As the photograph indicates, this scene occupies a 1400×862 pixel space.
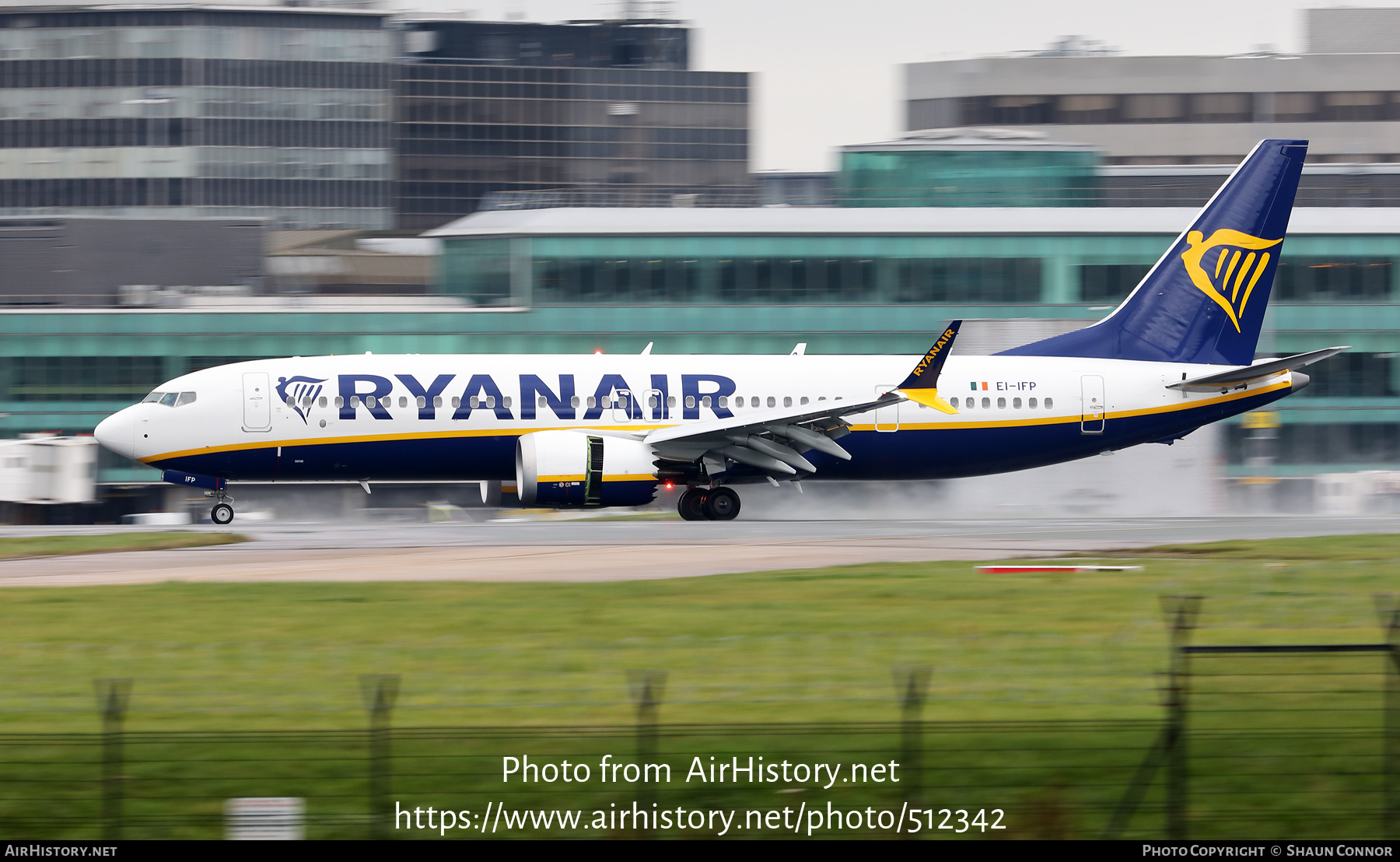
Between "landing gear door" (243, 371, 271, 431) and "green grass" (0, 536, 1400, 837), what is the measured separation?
12293mm

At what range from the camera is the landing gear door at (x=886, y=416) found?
3503cm

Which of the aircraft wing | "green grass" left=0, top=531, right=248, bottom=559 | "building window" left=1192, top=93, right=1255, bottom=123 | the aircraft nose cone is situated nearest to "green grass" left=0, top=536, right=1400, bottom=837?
"green grass" left=0, top=531, right=248, bottom=559

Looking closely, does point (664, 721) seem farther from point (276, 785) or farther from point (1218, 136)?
point (1218, 136)

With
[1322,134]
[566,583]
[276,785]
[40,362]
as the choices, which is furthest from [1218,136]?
[276,785]

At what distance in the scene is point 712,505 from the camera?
116 ft

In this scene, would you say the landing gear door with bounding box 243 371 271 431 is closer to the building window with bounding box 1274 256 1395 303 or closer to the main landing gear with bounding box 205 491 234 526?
the main landing gear with bounding box 205 491 234 526

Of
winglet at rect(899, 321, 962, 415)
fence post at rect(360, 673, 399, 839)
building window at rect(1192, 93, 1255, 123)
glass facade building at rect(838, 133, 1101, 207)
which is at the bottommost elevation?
fence post at rect(360, 673, 399, 839)

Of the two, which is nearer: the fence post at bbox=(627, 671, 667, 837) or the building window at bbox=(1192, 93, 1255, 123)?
the fence post at bbox=(627, 671, 667, 837)

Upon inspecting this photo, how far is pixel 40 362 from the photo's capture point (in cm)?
5919


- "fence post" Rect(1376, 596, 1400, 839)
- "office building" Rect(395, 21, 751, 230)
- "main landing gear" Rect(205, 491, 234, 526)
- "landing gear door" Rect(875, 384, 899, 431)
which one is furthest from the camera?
"office building" Rect(395, 21, 751, 230)

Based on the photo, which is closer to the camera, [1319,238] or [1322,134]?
[1319,238]

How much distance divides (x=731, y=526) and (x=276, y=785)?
75.4 ft

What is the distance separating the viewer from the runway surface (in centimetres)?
2292

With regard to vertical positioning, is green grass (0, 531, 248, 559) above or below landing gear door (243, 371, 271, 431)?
below
